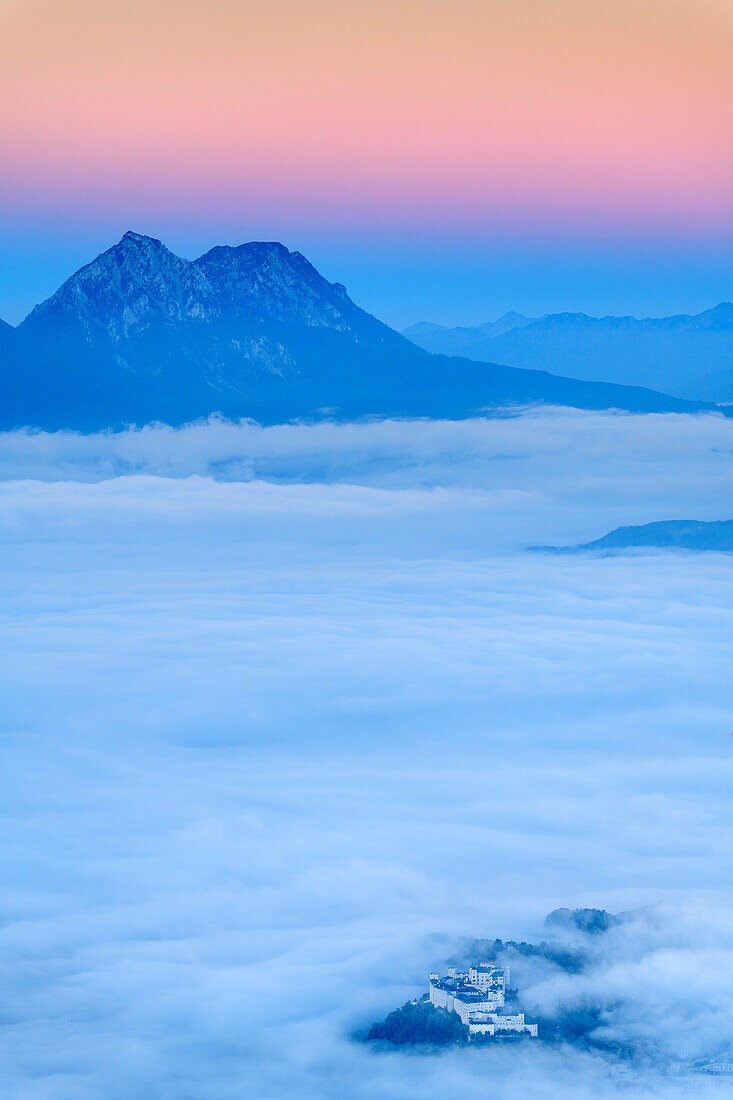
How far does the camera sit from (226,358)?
13762cm

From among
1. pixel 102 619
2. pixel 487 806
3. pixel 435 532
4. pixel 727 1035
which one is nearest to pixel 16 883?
pixel 487 806

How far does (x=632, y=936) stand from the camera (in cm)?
2648

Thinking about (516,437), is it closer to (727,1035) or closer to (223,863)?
(223,863)

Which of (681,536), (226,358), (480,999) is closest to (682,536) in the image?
(681,536)

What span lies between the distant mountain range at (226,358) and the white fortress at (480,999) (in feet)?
350

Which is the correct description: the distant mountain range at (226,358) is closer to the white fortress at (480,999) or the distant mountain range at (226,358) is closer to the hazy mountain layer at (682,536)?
the hazy mountain layer at (682,536)

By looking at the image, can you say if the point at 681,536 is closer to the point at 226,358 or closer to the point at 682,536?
the point at 682,536

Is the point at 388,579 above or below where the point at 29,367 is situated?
below

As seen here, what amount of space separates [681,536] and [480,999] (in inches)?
3025

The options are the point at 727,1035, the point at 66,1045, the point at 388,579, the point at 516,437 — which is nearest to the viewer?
the point at 727,1035

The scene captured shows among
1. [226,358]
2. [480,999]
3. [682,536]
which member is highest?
[226,358]

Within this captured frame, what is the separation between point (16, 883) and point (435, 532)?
331 ft

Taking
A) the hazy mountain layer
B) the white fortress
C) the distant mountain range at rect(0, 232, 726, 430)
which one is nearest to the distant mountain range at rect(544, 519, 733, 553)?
the hazy mountain layer

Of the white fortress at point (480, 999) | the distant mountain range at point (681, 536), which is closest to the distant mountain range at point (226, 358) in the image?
the distant mountain range at point (681, 536)
